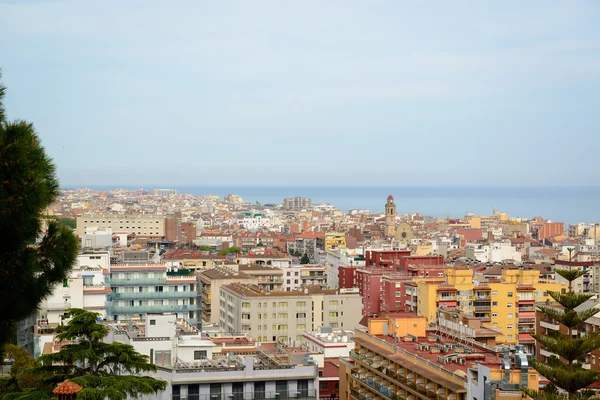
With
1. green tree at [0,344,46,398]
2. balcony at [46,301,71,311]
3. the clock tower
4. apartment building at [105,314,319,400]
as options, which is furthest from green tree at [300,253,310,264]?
green tree at [0,344,46,398]

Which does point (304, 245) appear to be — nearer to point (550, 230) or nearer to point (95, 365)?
point (550, 230)

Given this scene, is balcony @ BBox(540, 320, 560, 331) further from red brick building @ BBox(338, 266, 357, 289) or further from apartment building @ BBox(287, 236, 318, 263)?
apartment building @ BBox(287, 236, 318, 263)

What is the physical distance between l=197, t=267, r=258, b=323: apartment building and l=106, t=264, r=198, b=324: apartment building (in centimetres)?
492

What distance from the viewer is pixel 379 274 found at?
48.7 metres

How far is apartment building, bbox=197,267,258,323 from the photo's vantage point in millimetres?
44406

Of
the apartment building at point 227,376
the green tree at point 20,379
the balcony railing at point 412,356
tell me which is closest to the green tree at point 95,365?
the green tree at point 20,379

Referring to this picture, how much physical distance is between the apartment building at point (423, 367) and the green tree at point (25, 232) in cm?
957

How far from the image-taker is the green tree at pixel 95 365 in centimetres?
1314

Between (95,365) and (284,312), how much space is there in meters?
25.8

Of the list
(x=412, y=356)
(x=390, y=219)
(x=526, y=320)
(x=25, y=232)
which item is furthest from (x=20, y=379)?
(x=390, y=219)

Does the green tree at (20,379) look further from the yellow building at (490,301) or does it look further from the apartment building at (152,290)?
the yellow building at (490,301)

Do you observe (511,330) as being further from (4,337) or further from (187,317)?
(4,337)

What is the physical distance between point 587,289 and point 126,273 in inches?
1076

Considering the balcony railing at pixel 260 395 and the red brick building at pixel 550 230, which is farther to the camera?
the red brick building at pixel 550 230
